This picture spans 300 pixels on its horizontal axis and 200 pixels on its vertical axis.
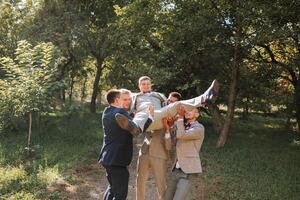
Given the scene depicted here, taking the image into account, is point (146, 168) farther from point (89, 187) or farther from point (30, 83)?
point (30, 83)

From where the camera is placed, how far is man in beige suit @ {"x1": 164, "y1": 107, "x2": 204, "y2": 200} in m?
7.03

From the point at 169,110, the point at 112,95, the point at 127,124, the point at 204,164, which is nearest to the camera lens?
the point at 127,124

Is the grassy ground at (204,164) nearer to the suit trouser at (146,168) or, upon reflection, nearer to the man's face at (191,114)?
the suit trouser at (146,168)

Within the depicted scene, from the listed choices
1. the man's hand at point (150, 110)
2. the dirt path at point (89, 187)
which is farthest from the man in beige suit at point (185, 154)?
the dirt path at point (89, 187)

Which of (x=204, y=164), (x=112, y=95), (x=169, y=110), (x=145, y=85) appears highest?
(x=145, y=85)

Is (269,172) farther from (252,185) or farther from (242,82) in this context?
(242,82)

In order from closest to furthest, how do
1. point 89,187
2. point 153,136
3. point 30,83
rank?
point 153,136 < point 89,187 < point 30,83

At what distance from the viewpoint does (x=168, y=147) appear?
23.9 ft

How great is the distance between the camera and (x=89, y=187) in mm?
11383

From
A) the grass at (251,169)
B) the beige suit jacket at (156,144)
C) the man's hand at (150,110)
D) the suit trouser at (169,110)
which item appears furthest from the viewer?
the grass at (251,169)

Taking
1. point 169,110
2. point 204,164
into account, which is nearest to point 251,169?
point 204,164

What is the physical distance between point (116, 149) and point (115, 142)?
10 cm

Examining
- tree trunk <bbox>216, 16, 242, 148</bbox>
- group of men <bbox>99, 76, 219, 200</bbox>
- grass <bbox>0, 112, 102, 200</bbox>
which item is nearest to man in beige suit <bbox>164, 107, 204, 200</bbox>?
group of men <bbox>99, 76, 219, 200</bbox>

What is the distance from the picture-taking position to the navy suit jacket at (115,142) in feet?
20.7
